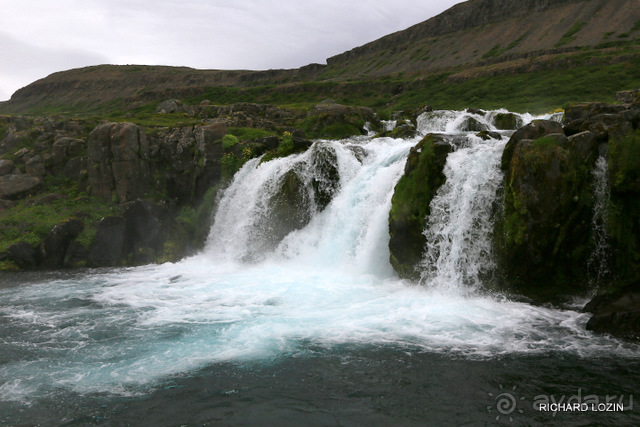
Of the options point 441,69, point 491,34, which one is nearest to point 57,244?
point 441,69

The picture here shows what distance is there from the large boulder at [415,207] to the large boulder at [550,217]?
311 cm

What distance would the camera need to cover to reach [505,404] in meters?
8.81

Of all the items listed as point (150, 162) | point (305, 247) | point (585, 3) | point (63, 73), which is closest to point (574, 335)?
point (305, 247)

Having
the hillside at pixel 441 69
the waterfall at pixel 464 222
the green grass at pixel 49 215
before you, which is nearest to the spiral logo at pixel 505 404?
the waterfall at pixel 464 222

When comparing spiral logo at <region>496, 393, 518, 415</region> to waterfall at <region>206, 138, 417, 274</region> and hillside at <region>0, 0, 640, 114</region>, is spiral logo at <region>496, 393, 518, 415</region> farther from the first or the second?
hillside at <region>0, 0, 640, 114</region>

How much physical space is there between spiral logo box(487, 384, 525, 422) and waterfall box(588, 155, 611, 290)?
6915mm

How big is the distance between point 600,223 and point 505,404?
8007mm

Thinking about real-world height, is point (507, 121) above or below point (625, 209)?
above

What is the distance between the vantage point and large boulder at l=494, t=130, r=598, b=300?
13.9 meters

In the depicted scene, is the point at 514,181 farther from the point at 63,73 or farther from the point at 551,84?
the point at 63,73

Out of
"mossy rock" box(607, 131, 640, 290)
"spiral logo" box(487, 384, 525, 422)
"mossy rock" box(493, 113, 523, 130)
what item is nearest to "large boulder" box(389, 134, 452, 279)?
"mossy rock" box(607, 131, 640, 290)

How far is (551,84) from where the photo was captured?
56344mm

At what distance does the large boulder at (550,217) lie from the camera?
1390cm

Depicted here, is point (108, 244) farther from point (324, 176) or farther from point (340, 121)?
point (340, 121)
